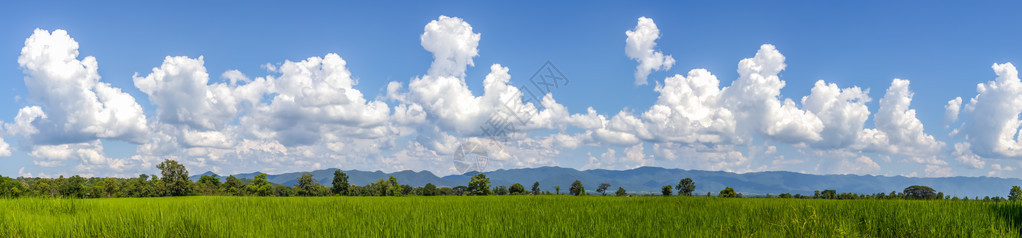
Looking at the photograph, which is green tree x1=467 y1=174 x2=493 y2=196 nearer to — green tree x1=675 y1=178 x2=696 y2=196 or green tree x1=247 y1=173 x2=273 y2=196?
green tree x1=247 y1=173 x2=273 y2=196

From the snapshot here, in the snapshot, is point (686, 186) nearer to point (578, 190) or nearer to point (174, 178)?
point (578, 190)

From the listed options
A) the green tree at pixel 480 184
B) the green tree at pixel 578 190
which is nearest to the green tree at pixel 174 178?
the green tree at pixel 480 184

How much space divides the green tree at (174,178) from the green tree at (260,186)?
9.17 m

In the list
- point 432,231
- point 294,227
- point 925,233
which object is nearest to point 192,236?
point 294,227

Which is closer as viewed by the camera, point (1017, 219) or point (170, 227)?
point (170, 227)

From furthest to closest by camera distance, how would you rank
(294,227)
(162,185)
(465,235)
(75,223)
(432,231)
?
(162,185), (75,223), (294,227), (432,231), (465,235)

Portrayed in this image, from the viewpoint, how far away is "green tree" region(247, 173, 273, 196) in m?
74.1

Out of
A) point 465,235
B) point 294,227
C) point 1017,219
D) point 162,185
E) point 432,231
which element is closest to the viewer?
point 465,235

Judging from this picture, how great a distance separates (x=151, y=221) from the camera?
7641 millimetres

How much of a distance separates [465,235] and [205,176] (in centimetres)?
10692

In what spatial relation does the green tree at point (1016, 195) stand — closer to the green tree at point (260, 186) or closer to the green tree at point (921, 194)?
the green tree at point (921, 194)

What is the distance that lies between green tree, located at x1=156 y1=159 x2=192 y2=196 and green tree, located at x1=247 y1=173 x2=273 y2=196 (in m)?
9.17

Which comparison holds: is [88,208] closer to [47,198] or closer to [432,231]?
[47,198]

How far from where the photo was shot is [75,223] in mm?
7848
